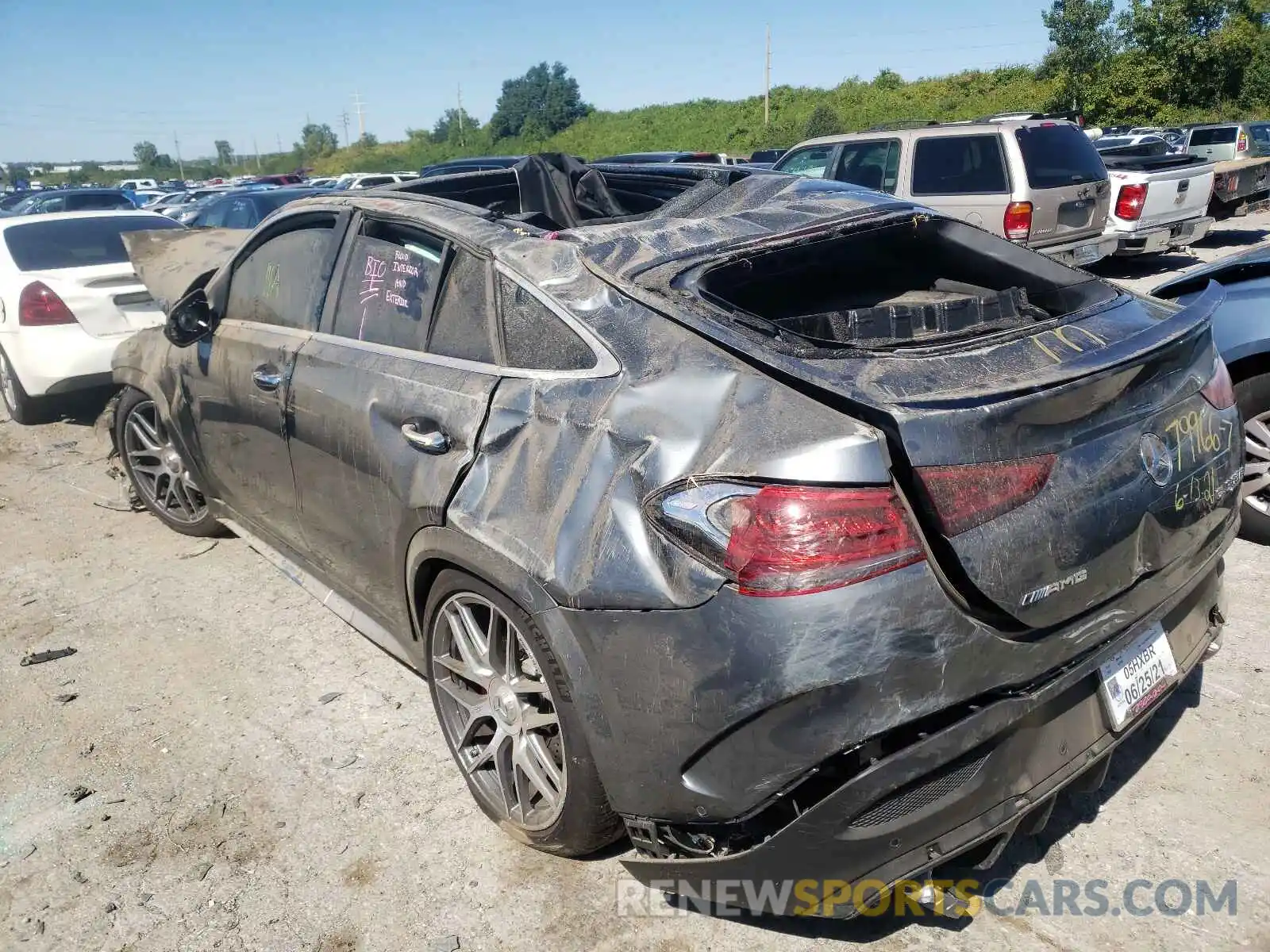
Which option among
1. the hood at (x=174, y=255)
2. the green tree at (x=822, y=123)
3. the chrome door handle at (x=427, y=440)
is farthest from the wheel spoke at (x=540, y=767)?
the green tree at (x=822, y=123)

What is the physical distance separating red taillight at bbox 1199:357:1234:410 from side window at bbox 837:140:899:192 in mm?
7232

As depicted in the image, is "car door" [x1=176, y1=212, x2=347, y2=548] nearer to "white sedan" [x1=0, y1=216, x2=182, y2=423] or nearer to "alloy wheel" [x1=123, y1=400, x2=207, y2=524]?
"alloy wheel" [x1=123, y1=400, x2=207, y2=524]

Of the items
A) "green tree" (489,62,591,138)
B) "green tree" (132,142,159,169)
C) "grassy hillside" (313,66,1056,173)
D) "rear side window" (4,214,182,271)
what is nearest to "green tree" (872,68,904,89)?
"grassy hillside" (313,66,1056,173)

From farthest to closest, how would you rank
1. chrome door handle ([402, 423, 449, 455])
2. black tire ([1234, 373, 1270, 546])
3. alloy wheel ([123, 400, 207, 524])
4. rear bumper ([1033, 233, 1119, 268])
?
1. rear bumper ([1033, 233, 1119, 268])
2. alloy wheel ([123, 400, 207, 524])
3. black tire ([1234, 373, 1270, 546])
4. chrome door handle ([402, 423, 449, 455])

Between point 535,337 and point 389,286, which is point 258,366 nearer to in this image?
point 389,286

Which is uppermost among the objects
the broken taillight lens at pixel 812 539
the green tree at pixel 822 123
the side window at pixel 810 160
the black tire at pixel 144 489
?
the green tree at pixel 822 123

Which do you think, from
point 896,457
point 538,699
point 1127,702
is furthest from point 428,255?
point 1127,702

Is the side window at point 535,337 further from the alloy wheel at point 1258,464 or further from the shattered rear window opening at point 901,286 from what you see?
the alloy wheel at point 1258,464

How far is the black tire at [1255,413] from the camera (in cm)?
396

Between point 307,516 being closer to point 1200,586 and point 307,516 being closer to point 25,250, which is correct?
point 1200,586

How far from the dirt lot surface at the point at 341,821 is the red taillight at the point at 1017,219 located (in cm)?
536

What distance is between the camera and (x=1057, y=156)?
898 centimetres

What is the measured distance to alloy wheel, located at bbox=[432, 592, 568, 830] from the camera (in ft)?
8.18

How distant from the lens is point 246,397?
3.71m
